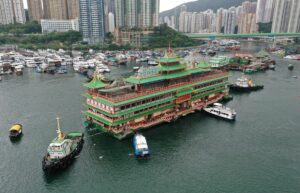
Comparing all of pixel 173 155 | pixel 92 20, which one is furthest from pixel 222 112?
pixel 92 20

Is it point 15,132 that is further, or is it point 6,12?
point 6,12

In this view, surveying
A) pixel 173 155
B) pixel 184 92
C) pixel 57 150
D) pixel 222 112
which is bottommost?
pixel 173 155

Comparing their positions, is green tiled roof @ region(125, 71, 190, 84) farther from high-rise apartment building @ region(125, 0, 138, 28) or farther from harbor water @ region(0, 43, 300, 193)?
Result: high-rise apartment building @ region(125, 0, 138, 28)

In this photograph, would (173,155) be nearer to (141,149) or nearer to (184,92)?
(141,149)

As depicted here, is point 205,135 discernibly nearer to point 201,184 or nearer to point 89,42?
point 201,184

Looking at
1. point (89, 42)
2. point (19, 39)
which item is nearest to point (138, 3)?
point (89, 42)

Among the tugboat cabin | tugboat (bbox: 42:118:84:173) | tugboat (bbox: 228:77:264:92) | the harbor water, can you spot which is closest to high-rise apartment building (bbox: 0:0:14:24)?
the harbor water
